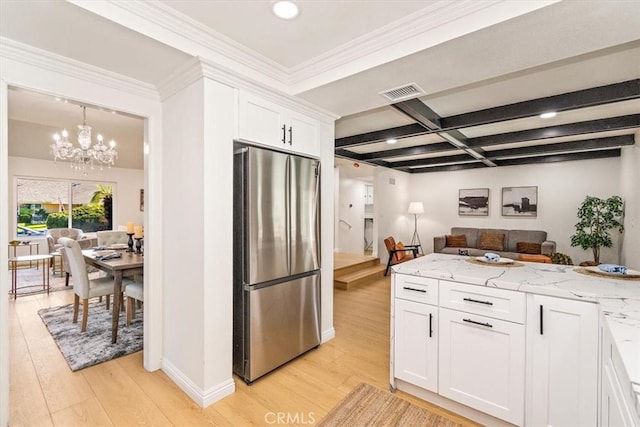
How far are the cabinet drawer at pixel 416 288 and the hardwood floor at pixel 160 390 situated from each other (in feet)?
2.42

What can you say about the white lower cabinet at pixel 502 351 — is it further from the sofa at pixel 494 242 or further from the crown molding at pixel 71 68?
the sofa at pixel 494 242

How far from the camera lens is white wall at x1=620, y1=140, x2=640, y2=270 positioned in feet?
13.7

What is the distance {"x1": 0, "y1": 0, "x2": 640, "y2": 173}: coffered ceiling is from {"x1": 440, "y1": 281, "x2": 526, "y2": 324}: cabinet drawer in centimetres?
148

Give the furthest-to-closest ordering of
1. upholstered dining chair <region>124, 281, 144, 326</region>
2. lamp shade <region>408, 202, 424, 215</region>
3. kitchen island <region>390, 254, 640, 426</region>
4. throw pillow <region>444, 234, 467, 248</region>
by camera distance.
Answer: lamp shade <region>408, 202, 424, 215</region>, throw pillow <region>444, 234, 467, 248</region>, upholstered dining chair <region>124, 281, 144, 326</region>, kitchen island <region>390, 254, 640, 426</region>

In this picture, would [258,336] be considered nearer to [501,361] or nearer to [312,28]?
[501,361]

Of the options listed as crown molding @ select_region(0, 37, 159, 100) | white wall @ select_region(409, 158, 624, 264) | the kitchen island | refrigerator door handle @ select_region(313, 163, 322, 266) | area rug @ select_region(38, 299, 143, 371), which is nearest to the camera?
the kitchen island

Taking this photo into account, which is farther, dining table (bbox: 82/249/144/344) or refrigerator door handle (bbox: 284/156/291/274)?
dining table (bbox: 82/249/144/344)

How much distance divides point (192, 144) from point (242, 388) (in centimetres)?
186

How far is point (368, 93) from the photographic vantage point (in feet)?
8.16

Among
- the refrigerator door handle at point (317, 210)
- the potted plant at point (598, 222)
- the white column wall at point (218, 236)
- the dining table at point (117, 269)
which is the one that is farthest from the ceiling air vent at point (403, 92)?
the potted plant at point (598, 222)

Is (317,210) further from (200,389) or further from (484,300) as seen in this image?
(200,389)

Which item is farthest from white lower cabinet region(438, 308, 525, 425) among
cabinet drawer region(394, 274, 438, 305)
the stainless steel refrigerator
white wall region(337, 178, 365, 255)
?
white wall region(337, 178, 365, 255)

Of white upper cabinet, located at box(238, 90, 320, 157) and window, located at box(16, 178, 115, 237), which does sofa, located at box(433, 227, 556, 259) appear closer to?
white upper cabinet, located at box(238, 90, 320, 157)

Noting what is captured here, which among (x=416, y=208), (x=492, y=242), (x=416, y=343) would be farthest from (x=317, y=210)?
(x=492, y=242)
